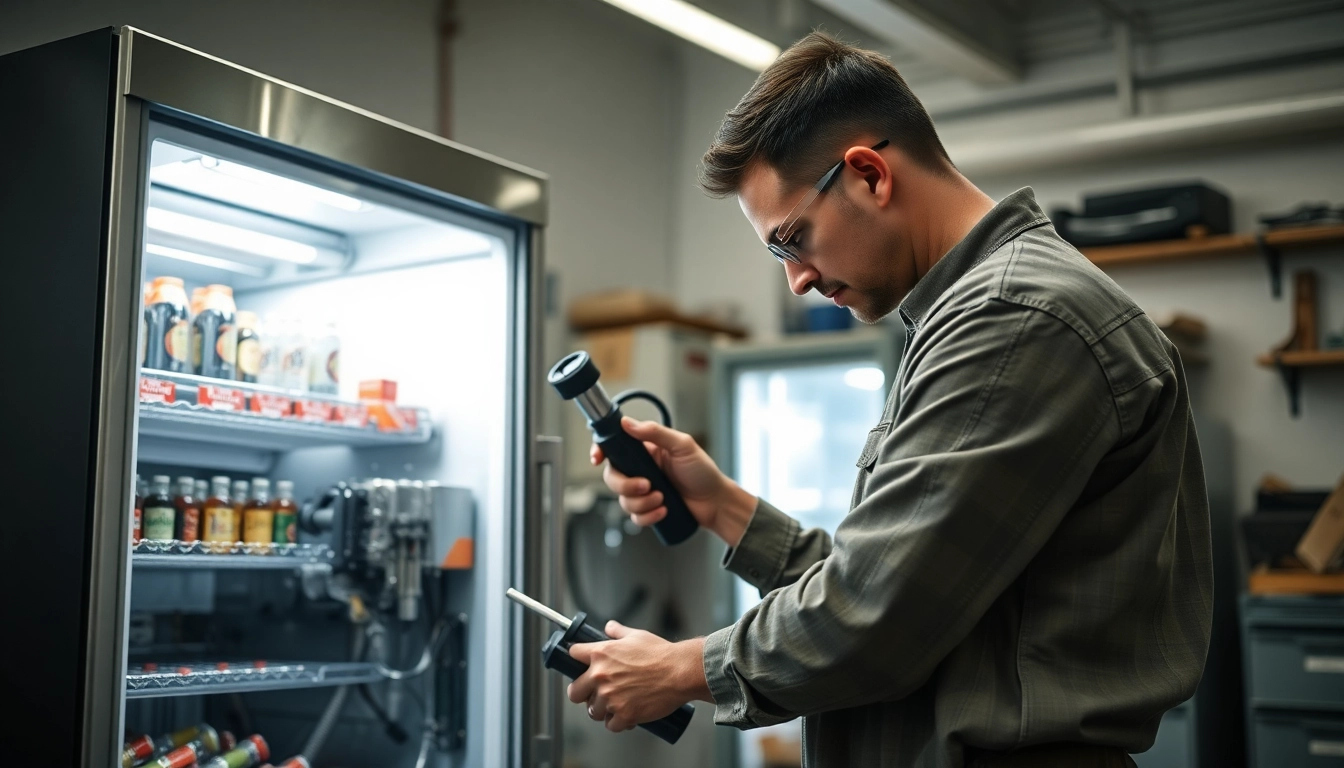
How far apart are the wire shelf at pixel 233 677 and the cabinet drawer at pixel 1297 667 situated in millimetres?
2608

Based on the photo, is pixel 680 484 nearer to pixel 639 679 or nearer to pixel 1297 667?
pixel 639 679

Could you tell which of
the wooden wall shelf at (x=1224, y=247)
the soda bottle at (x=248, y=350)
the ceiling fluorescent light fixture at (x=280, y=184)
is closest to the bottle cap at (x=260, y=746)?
the soda bottle at (x=248, y=350)

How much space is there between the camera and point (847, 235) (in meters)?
1.48

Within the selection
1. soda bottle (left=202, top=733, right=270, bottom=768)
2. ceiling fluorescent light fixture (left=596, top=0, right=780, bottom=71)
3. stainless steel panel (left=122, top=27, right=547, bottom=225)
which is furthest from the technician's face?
ceiling fluorescent light fixture (left=596, top=0, right=780, bottom=71)

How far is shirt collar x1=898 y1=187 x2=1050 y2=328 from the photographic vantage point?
141 centimetres

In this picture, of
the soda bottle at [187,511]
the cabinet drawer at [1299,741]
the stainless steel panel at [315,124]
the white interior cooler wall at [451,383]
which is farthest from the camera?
the cabinet drawer at [1299,741]

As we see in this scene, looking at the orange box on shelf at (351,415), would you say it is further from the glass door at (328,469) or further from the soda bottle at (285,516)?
the soda bottle at (285,516)

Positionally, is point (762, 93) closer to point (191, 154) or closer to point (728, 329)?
point (191, 154)

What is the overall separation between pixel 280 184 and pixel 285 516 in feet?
2.03

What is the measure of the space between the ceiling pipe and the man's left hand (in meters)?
3.58

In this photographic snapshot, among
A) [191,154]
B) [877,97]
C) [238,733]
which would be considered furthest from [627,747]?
[877,97]

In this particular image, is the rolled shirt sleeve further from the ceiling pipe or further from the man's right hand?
the ceiling pipe

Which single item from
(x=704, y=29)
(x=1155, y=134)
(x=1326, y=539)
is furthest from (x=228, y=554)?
(x=1155, y=134)

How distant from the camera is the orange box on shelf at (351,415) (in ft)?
7.32
